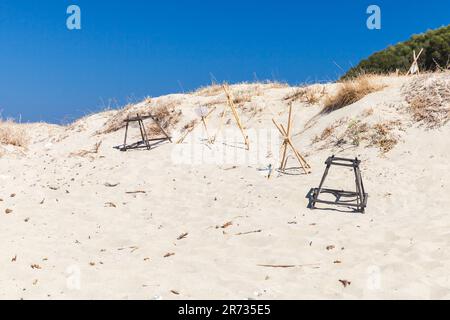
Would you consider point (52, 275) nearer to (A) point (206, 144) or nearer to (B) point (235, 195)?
(B) point (235, 195)

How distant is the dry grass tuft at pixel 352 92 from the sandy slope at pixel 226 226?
472 mm

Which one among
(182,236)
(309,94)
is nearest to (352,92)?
(309,94)

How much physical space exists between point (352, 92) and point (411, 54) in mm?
13234

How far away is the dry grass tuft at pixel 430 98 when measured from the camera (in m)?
10.6

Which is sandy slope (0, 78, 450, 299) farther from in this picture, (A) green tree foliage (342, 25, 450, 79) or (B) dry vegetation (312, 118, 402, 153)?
(A) green tree foliage (342, 25, 450, 79)

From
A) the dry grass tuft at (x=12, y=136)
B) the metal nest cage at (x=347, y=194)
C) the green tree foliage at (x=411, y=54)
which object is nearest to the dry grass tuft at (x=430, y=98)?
the metal nest cage at (x=347, y=194)

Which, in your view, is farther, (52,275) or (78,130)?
(78,130)

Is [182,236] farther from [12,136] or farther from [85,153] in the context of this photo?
[12,136]

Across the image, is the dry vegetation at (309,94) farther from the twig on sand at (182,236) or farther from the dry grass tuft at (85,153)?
the twig on sand at (182,236)

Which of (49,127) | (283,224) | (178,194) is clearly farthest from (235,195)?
(49,127)

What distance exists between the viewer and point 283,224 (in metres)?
7.52

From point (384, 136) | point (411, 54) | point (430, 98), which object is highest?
point (411, 54)

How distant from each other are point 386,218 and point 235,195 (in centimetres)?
291

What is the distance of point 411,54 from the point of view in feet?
79.4
